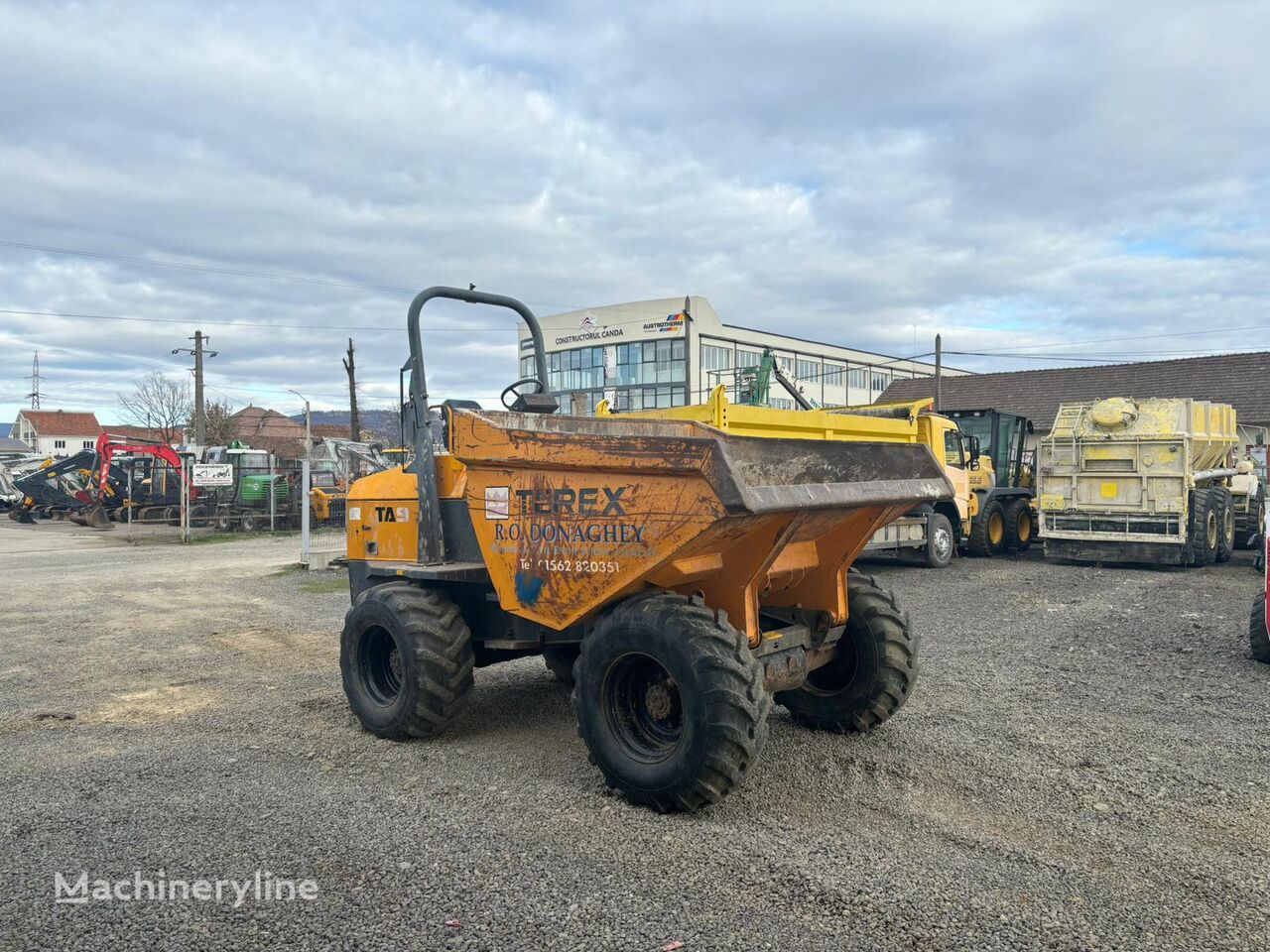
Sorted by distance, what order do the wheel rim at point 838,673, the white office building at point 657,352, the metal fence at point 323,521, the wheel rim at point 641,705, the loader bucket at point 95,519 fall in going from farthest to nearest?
the white office building at point 657,352
the loader bucket at point 95,519
the metal fence at point 323,521
the wheel rim at point 838,673
the wheel rim at point 641,705

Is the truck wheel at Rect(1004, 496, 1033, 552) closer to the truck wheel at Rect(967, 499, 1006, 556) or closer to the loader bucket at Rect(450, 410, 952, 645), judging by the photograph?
the truck wheel at Rect(967, 499, 1006, 556)

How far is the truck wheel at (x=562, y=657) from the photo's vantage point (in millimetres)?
5668

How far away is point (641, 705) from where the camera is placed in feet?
14.7

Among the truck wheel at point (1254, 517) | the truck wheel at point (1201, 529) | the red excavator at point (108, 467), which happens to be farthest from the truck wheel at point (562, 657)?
the red excavator at point (108, 467)

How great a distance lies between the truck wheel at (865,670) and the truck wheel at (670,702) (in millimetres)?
1267

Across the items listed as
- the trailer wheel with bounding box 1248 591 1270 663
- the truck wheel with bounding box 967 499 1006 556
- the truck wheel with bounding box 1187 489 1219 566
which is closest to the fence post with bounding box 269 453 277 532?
the truck wheel with bounding box 967 499 1006 556

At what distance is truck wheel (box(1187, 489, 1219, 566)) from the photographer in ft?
43.9

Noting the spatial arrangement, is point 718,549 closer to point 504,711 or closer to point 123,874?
point 504,711

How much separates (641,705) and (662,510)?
1.08 metres

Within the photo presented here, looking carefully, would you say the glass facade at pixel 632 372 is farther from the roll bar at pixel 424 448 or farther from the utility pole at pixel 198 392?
the roll bar at pixel 424 448

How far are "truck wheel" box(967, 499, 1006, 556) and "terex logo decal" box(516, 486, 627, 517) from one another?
1235 cm

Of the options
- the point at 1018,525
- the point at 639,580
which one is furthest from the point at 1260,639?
the point at 1018,525

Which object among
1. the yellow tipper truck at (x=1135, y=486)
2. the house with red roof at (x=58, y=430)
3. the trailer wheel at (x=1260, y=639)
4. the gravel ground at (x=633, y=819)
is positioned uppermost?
the house with red roof at (x=58, y=430)

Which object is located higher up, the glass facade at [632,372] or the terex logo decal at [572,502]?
the glass facade at [632,372]
